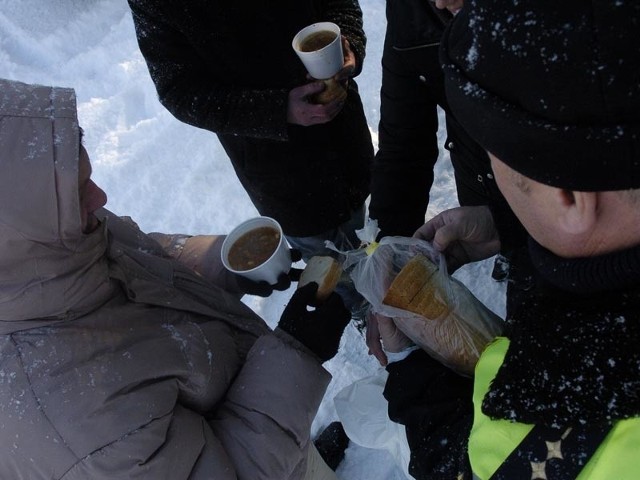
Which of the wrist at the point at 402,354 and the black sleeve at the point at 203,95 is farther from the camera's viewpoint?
the black sleeve at the point at 203,95

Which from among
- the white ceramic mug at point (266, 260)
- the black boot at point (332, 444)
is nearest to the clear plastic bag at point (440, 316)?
the white ceramic mug at point (266, 260)

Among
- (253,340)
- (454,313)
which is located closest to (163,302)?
(253,340)

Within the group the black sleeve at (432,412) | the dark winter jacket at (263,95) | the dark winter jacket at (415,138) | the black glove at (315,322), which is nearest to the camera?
the black sleeve at (432,412)

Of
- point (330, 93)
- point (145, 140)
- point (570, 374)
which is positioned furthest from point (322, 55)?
point (145, 140)

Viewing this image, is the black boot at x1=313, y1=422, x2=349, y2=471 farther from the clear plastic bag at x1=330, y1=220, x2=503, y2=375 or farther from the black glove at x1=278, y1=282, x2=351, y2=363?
the clear plastic bag at x1=330, y1=220, x2=503, y2=375

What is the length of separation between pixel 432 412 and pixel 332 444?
1458 millimetres

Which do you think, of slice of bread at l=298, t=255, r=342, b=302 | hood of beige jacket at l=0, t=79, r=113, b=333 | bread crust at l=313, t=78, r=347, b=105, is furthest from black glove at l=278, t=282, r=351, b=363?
bread crust at l=313, t=78, r=347, b=105

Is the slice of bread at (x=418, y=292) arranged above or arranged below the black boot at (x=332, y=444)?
above

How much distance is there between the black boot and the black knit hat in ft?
6.87

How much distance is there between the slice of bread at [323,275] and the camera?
1.78 meters

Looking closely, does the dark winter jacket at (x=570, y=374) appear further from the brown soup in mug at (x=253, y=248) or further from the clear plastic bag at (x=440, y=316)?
the brown soup in mug at (x=253, y=248)

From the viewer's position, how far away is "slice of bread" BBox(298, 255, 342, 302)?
70.1 inches

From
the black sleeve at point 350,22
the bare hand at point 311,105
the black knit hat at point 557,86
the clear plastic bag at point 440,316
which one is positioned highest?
the black knit hat at point 557,86

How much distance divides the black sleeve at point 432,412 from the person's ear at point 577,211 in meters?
0.50
